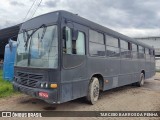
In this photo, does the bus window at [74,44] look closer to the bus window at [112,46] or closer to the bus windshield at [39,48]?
the bus windshield at [39,48]

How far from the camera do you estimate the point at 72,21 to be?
6676 millimetres

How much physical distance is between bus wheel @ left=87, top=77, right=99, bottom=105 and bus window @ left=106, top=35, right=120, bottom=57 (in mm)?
1624

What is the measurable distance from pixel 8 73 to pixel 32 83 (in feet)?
20.5

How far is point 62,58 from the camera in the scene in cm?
603

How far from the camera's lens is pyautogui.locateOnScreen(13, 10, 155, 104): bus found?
601 cm

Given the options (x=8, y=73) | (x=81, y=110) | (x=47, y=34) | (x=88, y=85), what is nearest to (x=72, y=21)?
(x=47, y=34)

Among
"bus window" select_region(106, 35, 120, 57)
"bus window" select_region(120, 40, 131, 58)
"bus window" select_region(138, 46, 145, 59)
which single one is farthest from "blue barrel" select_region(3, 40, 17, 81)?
"bus window" select_region(138, 46, 145, 59)

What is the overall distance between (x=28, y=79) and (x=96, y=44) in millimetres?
2799

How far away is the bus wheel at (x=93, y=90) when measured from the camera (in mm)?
7469

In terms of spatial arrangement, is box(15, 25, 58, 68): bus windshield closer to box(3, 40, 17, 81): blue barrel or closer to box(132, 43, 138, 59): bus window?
box(3, 40, 17, 81): blue barrel

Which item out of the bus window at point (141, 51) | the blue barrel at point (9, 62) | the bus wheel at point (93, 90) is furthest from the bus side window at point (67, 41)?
the bus window at point (141, 51)

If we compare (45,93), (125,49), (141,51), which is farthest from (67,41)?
(141,51)

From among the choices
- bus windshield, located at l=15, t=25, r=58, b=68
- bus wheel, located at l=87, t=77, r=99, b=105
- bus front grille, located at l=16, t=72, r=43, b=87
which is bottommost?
bus wheel, located at l=87, t=77, r=99, b=105

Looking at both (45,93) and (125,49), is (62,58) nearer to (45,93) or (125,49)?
(45,93)
